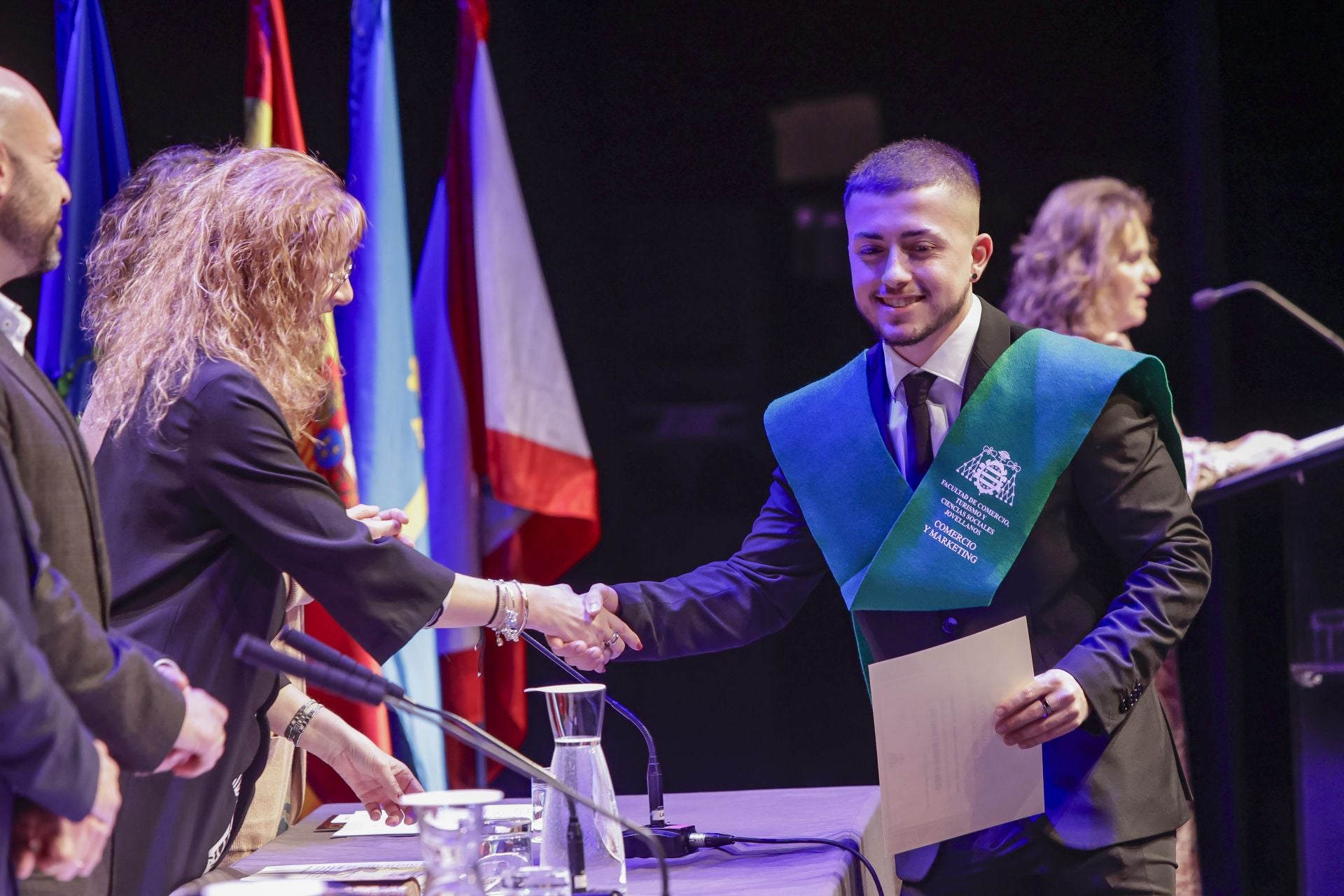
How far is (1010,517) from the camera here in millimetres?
1892

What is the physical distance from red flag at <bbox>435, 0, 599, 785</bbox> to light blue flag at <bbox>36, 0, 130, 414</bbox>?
84cm

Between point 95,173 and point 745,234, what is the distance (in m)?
1.75

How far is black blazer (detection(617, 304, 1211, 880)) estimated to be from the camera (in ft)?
5.89

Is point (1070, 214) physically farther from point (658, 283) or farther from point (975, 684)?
point (975, 684)

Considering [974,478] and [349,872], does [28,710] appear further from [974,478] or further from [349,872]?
[974,478]

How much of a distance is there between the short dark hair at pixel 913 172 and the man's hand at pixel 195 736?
3.88 feet

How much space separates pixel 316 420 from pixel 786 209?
4.93 ft

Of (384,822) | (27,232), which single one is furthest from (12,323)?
(384,822)

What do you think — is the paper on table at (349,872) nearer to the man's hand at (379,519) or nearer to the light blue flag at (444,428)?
the man's hand at (379,519)

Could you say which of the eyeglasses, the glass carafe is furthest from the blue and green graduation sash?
the eyeglasses

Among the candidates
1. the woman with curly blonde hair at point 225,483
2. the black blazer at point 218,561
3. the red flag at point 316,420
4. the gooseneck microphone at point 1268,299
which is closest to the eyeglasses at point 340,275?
the woman with curly blonde hair at point 225,483

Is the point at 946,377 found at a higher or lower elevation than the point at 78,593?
higher

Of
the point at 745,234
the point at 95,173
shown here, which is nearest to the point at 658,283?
the point at 745,234

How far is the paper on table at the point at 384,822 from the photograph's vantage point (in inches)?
71.9
